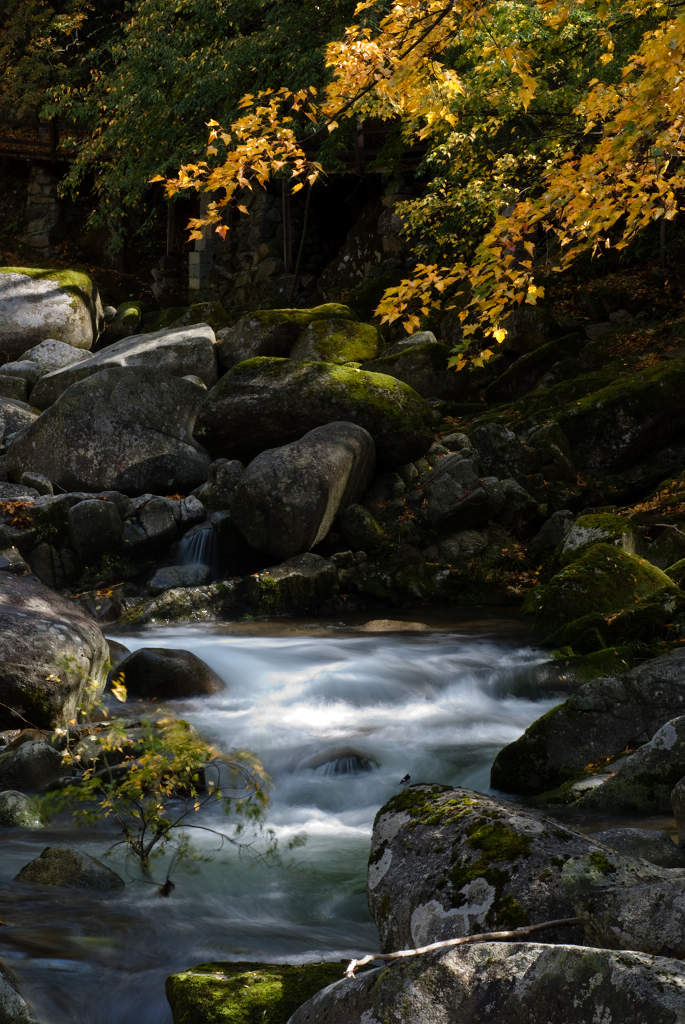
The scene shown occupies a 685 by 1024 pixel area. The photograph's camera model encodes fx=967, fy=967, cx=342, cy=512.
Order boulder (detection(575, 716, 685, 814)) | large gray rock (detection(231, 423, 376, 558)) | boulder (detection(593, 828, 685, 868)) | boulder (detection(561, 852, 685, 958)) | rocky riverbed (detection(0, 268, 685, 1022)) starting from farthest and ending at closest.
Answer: large gray rock (detection(231, 423, 376, 558))
boulder (detection(575, 716, 685, 814))
boulder (detection(593, 828, 685, 868))
rocky riverbed (detection(0, 268, 685, 1022))
boulder (detection(561, 852, 685, 958))

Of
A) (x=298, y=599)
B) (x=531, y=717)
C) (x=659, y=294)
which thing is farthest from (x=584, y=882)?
(x=659, y=294)

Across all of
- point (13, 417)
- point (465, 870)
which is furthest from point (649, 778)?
point (13, 417)

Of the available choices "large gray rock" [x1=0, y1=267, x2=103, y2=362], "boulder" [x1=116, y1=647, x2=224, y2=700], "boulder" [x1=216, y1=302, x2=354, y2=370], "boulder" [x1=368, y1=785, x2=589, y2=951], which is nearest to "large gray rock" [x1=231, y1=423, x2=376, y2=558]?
"boulder" [x1=116, y1=647, x2=224, y2=700]

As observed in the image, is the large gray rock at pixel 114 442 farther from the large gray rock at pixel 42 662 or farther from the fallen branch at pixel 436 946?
the fallen branch at pixel 436 946

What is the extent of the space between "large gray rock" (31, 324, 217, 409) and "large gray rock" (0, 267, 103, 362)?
11.3 ft

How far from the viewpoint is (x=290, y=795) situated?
610 centimetres

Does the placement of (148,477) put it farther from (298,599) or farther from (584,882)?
(584,882)

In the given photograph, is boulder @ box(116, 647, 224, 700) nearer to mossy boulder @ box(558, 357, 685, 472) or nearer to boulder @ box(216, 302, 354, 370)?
mossy boulder @ box(558, 357, 685, 472)

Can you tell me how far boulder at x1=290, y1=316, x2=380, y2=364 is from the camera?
15641 millimetres

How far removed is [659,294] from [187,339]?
781 centimetres

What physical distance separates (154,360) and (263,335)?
1.84m

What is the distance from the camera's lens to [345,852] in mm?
5297

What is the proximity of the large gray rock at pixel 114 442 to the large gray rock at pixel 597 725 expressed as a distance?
321 inches

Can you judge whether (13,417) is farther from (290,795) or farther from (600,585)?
(290,795)
